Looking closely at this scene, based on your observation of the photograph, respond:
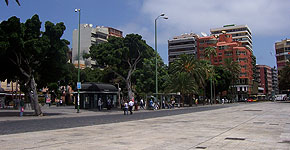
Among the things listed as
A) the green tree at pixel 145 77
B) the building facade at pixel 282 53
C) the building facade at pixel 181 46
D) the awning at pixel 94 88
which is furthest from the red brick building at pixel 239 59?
the awning at pixel 94 88

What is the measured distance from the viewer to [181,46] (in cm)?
11962

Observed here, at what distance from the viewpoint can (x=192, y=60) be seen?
59.2 metres

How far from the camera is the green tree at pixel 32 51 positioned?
964 inches

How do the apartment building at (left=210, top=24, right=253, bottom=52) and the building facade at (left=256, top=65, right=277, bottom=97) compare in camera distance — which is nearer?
the apartment building at (left=210, top=24, right=253, bottom=52)

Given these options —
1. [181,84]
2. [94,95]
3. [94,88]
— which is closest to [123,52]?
[94,88]

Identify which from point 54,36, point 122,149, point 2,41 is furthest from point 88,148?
point 54,36

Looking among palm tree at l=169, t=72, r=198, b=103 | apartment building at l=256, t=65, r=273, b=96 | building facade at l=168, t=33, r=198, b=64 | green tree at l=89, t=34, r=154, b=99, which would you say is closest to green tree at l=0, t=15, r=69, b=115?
green tree at l=89, t=34, r=154, b=99

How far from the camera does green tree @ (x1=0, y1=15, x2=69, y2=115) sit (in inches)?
964

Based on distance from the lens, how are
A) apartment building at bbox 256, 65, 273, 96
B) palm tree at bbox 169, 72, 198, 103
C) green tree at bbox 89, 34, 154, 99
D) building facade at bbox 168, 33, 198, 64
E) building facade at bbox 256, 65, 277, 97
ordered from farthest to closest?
apartment building at bbox 256, 65, 273, 96, building facade at bbox 256, 65, 277, 97, building facade at bbox 168, 33, 198, 64, palm tree at bbox 169, 72, 198, 103, green tree at bbox 89, 34, 154, 99

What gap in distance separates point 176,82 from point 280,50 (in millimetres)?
78947

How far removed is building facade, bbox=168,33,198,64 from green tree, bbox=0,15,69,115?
301 feet

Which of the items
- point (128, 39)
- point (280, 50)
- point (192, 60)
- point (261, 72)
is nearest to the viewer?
point (128, 39)

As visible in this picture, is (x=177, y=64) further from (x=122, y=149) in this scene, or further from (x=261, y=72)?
(x=261, y=72)

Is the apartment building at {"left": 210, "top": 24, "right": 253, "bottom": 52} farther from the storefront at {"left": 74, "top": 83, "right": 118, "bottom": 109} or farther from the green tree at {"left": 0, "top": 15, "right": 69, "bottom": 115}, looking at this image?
the green tree at {"left": 0, "top": 15, "right": 69, "bottom": 115}
